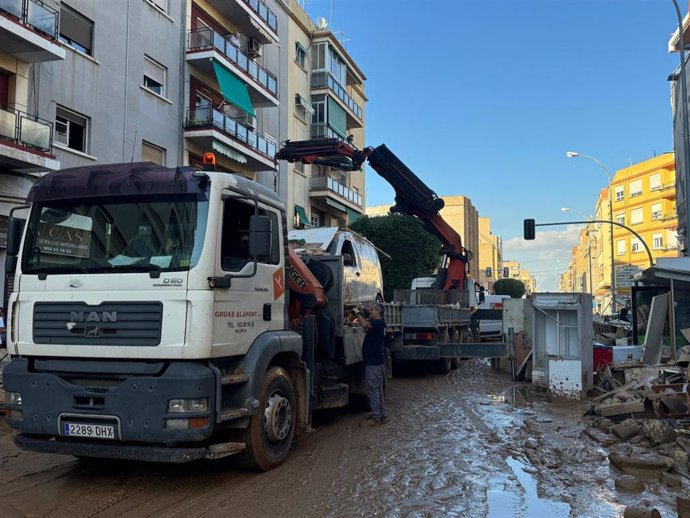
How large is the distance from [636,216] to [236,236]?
219 ft

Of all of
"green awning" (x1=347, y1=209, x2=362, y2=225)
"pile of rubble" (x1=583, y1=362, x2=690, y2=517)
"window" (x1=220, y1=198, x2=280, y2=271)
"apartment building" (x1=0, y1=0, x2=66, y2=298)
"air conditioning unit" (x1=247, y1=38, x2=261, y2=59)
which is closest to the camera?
"window" (x1=220, y1=198, x2=280, y2=271)

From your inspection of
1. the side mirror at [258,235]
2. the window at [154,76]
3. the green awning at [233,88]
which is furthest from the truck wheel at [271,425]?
the green awning at [233,88]

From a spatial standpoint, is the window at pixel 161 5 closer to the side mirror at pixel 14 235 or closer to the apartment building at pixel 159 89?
the apartment building at pixel 159 89

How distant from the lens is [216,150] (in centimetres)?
2128

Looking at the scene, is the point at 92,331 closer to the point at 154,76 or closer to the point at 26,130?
the point at 26,130

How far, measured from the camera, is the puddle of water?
15.5ft

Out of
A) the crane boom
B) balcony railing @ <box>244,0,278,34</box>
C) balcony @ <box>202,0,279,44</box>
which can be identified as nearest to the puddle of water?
the crane boom

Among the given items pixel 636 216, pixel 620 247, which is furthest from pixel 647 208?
pixel 620 247

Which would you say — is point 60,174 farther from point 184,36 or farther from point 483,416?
point 184,36

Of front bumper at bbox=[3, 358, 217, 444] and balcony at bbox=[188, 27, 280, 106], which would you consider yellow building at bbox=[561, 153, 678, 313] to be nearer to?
balcony at bbox=[188, 27, 280, 106]

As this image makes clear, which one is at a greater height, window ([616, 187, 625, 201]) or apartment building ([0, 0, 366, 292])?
window ([616, 187, 625, 201])

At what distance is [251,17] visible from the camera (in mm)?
24031

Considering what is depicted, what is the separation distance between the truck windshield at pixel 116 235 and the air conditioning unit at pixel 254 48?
22450 millimetres

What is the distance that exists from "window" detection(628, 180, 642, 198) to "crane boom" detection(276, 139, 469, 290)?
55.3m
